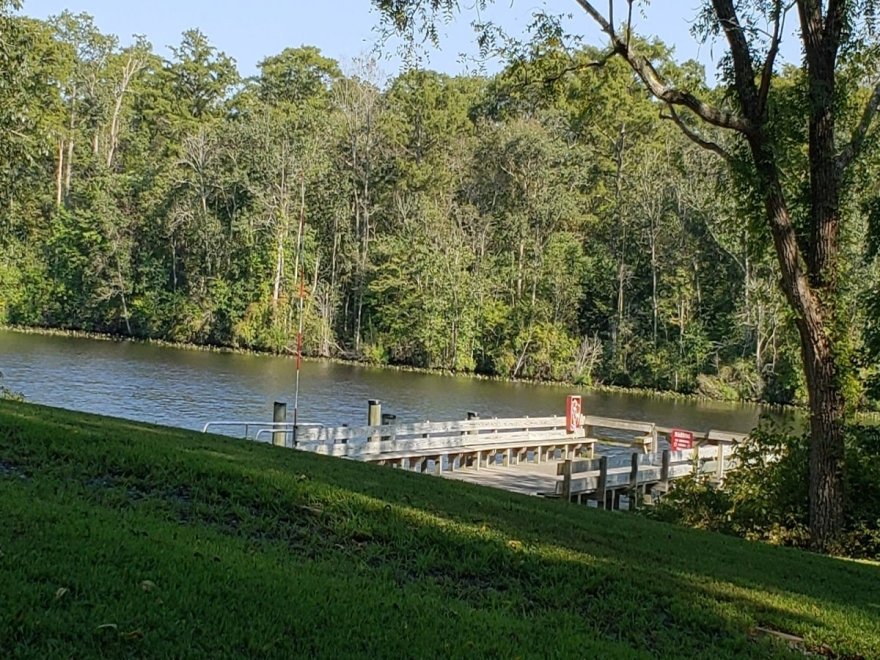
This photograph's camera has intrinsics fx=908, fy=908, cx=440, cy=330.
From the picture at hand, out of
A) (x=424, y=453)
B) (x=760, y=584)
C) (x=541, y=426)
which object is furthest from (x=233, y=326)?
(x=760, y=584)

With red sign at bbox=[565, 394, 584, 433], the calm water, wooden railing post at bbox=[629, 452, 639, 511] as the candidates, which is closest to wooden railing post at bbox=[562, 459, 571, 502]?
wooden railing post at bbox=[629, 452, 639, 511]

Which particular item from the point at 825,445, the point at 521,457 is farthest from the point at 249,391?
the point at 825,445

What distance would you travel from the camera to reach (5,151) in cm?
1738

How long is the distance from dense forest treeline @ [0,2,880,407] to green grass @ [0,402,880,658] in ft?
150

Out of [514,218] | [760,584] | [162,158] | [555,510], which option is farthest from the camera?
[162,158]

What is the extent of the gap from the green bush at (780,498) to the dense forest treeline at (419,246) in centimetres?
3807

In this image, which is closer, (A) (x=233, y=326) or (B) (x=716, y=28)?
(B) (x=716, y=28)

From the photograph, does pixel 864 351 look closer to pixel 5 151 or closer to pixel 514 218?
pixel 5 151

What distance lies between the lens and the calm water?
30.7 metres

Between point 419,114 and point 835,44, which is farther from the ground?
point 419,114

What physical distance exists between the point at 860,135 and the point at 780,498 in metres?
5.58

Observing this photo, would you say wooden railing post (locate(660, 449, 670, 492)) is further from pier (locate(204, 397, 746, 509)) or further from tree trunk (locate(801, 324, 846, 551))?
tree trunk (locate(801, 324, 846, 551))

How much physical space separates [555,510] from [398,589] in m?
5.01

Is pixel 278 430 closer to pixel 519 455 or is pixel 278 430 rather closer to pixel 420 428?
pixel 420 428
